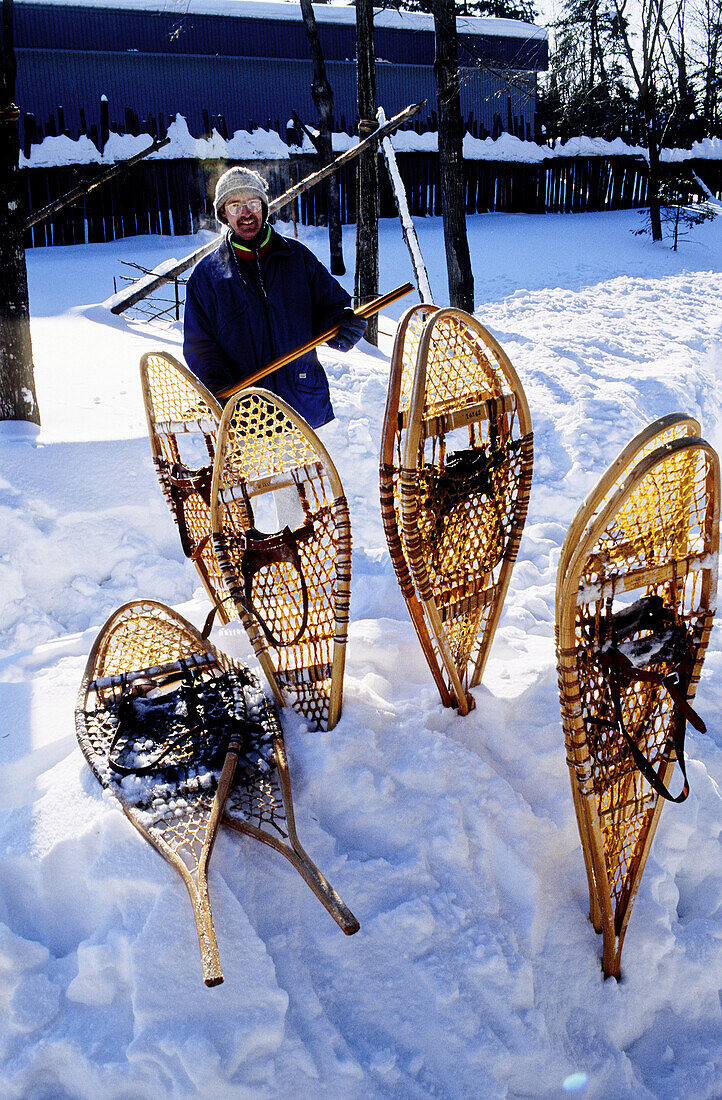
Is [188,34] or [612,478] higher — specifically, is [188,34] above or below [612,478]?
above

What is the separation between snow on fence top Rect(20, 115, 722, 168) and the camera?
12977 millimetres

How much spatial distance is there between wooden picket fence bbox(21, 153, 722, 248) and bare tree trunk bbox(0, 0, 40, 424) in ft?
25.6

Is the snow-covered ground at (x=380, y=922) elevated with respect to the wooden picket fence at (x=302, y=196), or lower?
lower

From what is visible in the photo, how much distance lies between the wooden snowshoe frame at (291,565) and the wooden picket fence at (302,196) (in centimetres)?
1106

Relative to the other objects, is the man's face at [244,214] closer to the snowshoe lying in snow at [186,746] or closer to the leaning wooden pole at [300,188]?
the snowshoe lying in snow at [186,746]

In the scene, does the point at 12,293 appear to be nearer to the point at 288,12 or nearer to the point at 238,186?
the point at 238,186

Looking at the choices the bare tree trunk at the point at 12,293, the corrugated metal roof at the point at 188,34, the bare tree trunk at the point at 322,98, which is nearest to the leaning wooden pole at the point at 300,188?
the bare tree trunk at the point at 322,98

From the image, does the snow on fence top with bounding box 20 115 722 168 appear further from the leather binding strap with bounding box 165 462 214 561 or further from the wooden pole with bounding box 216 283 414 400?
the leather binding strap with bounding box 165 462 214 561

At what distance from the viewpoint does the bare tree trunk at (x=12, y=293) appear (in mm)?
4660

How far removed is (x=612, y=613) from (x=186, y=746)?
1256 mm

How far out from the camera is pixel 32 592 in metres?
3.85

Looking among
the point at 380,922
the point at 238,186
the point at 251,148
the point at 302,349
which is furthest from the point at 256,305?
the point at 251,148

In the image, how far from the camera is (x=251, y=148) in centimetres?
1416

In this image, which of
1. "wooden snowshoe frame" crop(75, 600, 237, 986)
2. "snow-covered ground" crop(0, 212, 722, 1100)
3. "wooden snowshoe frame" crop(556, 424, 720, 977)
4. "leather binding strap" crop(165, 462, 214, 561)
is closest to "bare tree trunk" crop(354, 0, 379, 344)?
"leather binding strap" crop(165, 462, 214, 561)
